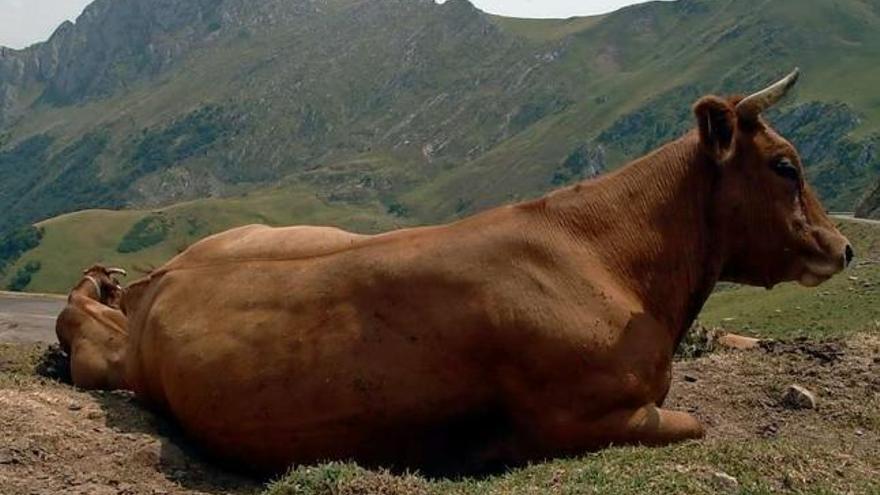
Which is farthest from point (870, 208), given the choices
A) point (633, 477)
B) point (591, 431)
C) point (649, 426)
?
point (633, 477)

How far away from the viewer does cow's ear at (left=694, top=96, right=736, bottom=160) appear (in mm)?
8289

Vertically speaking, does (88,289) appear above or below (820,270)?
above

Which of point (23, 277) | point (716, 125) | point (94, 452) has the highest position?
point (716, 125)

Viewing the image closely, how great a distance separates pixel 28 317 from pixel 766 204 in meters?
37.7

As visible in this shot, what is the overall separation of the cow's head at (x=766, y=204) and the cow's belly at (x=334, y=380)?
266cm

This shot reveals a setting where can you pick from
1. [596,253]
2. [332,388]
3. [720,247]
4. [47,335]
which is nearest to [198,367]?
[332,388]

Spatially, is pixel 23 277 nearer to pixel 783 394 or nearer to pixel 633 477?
pixel 783 394

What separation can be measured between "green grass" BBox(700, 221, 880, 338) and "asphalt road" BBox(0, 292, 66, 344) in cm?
2097

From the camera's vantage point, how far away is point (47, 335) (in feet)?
109

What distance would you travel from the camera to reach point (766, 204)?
8.59 meters

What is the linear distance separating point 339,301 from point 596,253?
213 centimetres

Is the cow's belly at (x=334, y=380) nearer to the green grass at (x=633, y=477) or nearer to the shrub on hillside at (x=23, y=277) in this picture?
the green grass at (x=633, y=477)

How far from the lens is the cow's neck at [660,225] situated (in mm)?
8297

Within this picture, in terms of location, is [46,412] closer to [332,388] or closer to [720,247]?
[332,388]
